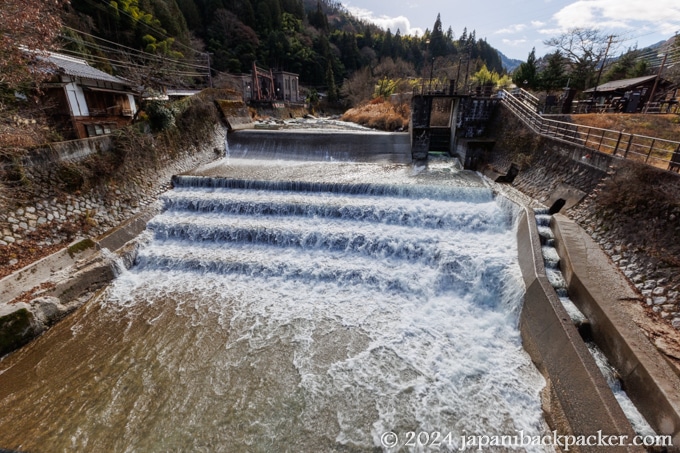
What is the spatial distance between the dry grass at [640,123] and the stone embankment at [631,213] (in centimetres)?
438

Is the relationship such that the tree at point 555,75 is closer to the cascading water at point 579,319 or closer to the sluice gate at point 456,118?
the sluice gate at point 456,118

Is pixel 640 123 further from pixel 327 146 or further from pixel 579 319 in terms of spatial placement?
pixel 327 146

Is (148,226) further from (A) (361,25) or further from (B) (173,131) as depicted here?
(A) (361,25)

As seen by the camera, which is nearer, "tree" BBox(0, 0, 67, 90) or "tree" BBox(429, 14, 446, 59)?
"tree" BBox(0, 0, 67, 90)

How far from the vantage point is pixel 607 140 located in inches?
382

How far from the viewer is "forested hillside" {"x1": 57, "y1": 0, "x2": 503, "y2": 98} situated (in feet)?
82.6

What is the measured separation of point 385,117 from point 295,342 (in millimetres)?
25056

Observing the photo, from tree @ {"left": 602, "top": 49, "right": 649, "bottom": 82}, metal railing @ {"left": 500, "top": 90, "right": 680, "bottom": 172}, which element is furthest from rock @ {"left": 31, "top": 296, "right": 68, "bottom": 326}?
tree @ {"left": 602, "top": 49, "right": 649, "bottom": 82}

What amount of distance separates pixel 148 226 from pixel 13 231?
3.07 metres

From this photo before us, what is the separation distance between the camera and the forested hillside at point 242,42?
2517 cm

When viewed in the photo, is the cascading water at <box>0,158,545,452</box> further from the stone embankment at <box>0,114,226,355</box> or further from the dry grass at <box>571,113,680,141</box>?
the dry grass at <box>571,113,680,141</box>

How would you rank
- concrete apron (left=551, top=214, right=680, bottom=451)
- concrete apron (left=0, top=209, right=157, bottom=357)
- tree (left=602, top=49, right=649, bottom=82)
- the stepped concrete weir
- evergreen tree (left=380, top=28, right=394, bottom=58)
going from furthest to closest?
evergreen tree (left=380, top=28, right=394, bottom=58) → tree (left=602, top=49, right=649, bottom=82) → concrete apron (left=0, top=209, right=157, bottom=357) → the stepped concrete weir → concrete apron (left=551, top=214, right=680, bottom=451)

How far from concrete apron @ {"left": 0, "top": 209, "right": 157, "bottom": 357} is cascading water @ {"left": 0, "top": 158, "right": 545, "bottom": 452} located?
1.05 ft

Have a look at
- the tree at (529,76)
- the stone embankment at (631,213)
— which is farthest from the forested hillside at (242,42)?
the stone embankment at (631,213)
